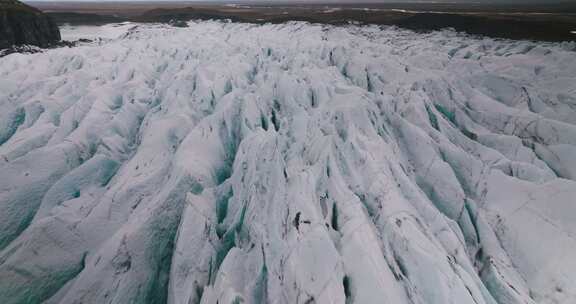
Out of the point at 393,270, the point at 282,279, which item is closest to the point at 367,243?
the point at 393,270

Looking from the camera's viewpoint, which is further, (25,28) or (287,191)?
(25,28)

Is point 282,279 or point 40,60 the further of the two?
point 40,60

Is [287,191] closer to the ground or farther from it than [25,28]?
closer to the ground

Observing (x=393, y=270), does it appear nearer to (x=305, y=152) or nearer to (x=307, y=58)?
(x=305, y=152)

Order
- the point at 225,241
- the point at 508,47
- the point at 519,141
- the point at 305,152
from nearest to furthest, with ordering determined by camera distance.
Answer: the point at 225,241, the point at 305,152, the point at 519,141, the point at 508,47

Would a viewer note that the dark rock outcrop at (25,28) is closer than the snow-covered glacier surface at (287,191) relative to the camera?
No
